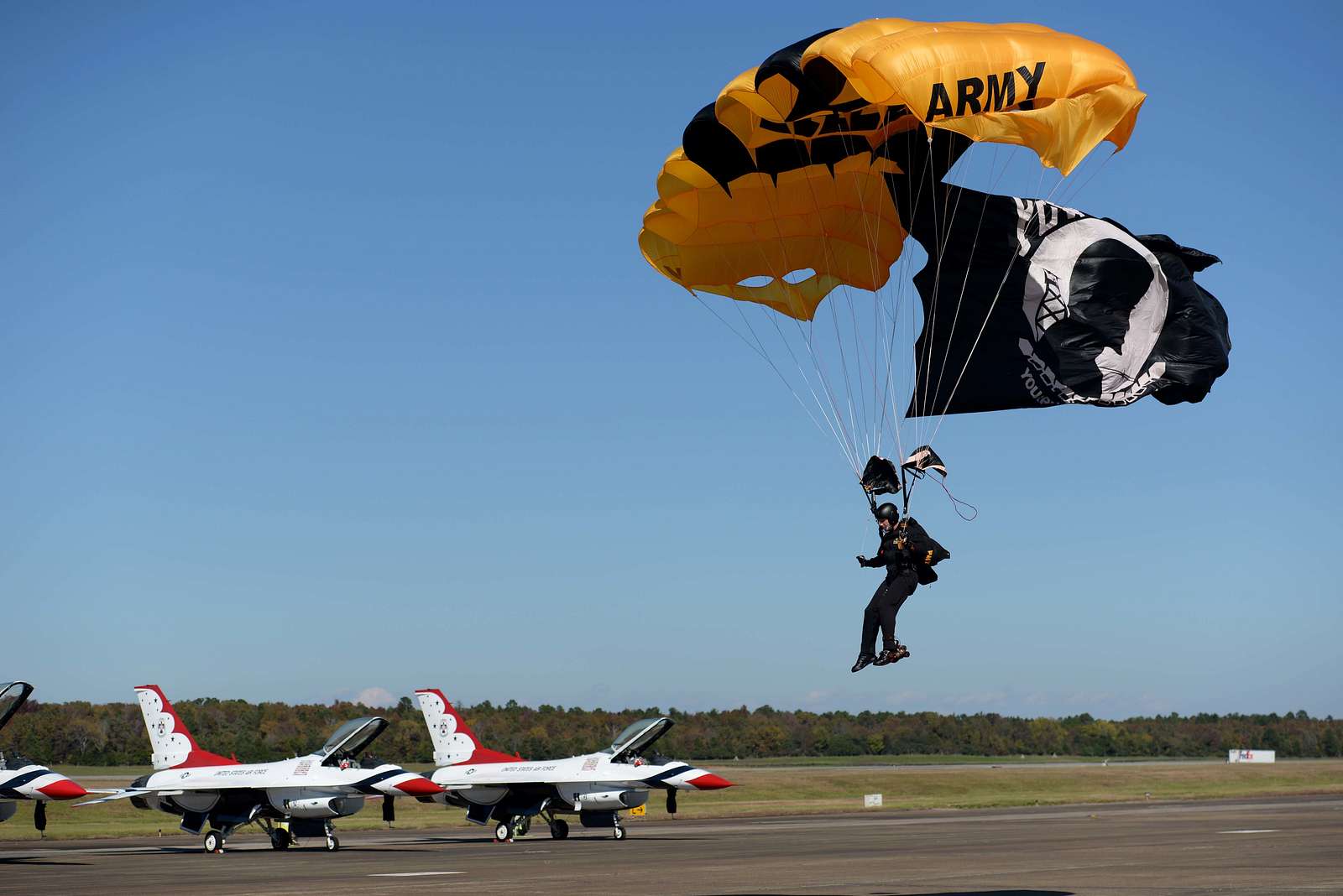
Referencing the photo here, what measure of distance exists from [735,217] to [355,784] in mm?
20251

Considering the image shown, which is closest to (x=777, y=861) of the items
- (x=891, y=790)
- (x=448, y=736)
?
(x=448, y=736)

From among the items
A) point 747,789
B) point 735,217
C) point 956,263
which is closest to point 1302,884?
point 956,263

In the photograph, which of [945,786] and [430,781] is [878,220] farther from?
[945,786]

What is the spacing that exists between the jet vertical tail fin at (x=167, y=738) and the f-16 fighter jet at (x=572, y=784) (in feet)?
20.5

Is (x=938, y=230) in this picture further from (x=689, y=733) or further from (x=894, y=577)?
(x=689, y=733)

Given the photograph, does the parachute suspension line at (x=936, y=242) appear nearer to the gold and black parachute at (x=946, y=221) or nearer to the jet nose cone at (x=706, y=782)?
the gold and black parachute at (x=946, y=221)

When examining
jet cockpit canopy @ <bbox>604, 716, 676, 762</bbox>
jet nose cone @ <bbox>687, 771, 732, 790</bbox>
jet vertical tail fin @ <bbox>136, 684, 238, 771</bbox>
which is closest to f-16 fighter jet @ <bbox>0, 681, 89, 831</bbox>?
jet vertical tail fin @ <bbox>136, 684, 238, 771</bbox>

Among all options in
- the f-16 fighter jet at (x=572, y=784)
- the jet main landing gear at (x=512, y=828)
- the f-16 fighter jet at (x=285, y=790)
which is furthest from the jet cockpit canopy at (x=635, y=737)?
the f-16 fighter jet at (x=285, y=790)

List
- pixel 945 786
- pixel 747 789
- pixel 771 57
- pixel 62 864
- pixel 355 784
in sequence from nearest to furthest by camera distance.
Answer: pixel 771 57, pixel 62 864, pixel 355 784, pixel 747 789, pixel 945 786

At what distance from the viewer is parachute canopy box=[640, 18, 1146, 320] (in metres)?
16.3

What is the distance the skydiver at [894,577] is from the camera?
1478 centimetres

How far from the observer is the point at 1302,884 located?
736 inches

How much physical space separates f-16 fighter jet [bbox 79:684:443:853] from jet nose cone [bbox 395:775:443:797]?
21mm

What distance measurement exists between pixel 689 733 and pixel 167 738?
65167 mm
